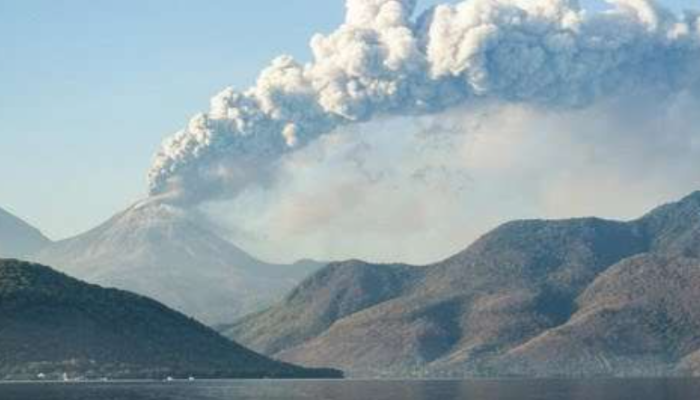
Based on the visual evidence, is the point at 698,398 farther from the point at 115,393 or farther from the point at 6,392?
the point at 6,392

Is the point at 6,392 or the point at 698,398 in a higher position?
the point at 6,392

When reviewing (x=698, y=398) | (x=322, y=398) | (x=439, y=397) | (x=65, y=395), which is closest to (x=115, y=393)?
(x=65, y=395)

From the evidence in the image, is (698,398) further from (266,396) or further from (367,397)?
(266,396)

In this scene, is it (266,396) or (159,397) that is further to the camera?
(266,396)

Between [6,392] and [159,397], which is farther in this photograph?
[6,392]

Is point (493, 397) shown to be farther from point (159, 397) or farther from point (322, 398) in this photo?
point (159, 397)

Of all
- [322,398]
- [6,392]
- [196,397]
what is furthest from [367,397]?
[6,392]

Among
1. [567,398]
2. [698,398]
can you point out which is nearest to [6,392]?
[567,398]
